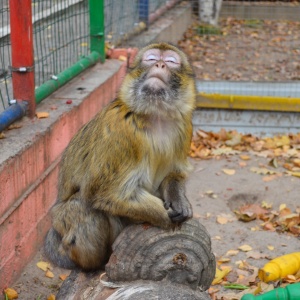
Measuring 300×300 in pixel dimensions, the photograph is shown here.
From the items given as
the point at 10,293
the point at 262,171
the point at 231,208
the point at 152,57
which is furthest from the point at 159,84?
the point at 262,171

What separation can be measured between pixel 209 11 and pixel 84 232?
10663 mm

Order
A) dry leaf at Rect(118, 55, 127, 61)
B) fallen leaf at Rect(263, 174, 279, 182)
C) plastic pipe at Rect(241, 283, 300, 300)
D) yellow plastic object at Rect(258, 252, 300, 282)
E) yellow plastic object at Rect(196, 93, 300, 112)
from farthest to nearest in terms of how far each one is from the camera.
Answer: dry leaf at Rect(118, 55, 127, 61) < yellow plastic object at Rect(196, 93, 300, 112) < fallen leaf at Rect(263, 174, 279, 182) < yellow plastic object at Rect(258, 252, 300, 282) < plastic pipe at Rect(241, 283, 300, 300)

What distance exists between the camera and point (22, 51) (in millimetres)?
5453

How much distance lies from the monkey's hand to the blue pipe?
5.36 feet

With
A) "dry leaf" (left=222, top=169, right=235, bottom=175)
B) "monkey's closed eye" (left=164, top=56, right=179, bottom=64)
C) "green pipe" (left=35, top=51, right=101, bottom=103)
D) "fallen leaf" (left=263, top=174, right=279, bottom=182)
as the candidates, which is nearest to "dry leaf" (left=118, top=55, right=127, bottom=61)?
"green pipe" (left=35, top=51, right=101, bottom=103)

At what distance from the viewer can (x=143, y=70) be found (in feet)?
13.1

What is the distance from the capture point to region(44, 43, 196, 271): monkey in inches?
156

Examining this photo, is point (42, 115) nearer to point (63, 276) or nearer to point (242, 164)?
point (63, 276)

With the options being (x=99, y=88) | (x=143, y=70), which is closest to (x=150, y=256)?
(x=143, y=70)

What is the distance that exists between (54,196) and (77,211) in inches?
63.2

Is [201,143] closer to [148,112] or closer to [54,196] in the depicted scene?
[54,196]

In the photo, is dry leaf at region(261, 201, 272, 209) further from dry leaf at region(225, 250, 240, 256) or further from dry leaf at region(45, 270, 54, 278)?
dry leaf at region(45, 270, 54, 278)

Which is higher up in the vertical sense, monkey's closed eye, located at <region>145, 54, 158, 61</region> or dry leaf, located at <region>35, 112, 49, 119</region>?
monkey's closed eye, located at <region>145, 54, 158, 61</region>

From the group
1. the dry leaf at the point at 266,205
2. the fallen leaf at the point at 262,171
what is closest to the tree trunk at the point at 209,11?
the fallen leaf at the point at 262,171
